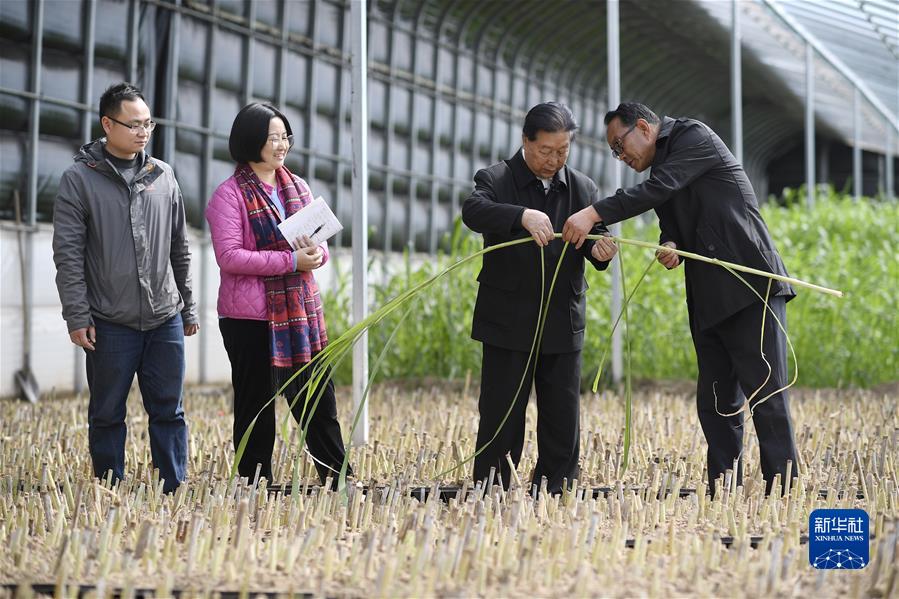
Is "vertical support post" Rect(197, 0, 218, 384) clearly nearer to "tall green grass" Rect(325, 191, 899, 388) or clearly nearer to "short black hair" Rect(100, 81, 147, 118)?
"tall green grass" Rect(325, 191, 899, 388)

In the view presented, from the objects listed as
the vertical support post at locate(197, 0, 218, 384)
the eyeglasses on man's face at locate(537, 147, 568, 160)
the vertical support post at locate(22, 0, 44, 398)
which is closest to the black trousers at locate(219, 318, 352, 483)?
the eyeglasses on man's face at locate(537, 147, 568, 160)

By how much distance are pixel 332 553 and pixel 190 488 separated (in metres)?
1.43

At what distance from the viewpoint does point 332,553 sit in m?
3.12

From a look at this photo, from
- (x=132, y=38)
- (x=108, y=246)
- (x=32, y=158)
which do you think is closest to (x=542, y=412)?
(x=108, y=246)

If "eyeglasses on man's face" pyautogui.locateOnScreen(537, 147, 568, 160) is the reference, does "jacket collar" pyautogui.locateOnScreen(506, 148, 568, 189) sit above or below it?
below

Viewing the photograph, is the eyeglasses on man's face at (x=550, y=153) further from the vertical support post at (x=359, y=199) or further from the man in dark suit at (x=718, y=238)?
the vertical support post at (x=359, y=199)

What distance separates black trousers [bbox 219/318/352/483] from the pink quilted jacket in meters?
0.06

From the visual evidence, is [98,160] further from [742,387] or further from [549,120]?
[742,387]

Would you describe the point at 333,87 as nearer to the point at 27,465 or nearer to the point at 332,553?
the point at 27,465

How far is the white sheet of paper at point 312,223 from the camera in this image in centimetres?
439

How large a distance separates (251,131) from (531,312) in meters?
1.16

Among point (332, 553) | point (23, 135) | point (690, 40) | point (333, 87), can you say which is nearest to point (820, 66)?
point (690, 40)

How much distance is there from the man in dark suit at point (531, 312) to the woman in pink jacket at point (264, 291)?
1.88 feet

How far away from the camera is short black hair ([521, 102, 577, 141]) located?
4262 millimetres
